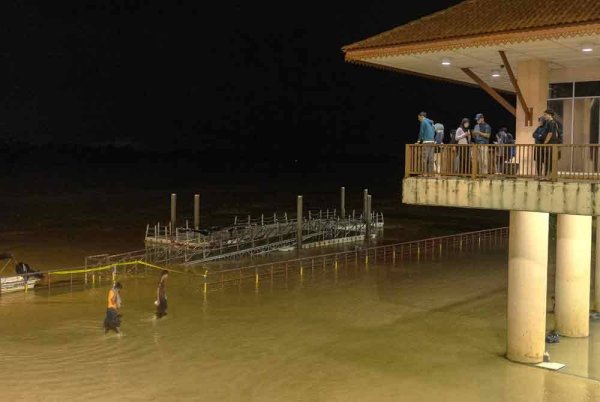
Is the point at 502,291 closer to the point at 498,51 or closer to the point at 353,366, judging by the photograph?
the point at 353,366

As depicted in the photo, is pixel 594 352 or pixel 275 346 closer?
pixel 594 352

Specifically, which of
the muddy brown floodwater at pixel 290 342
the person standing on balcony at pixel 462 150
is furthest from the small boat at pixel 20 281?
the person standing on balcony at pixel 462 150

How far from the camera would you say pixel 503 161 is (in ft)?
49.6

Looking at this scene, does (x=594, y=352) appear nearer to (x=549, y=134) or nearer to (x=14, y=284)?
(x=549, y=134)

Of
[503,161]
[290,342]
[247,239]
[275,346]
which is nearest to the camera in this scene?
[503,161]

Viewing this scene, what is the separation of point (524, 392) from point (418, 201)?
14.9 feet

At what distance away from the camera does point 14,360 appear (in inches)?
649

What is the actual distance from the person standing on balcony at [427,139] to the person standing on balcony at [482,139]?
978 millimetres

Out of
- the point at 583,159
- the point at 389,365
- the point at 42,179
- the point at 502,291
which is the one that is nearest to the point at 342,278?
the point at 502,291

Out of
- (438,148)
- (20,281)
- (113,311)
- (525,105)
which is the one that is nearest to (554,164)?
(525,105)

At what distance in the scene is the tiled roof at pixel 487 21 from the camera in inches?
542

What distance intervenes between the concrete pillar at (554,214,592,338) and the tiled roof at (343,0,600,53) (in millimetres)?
5514

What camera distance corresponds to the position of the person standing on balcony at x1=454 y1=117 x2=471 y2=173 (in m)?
15.6

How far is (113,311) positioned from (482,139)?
33.5 feet
